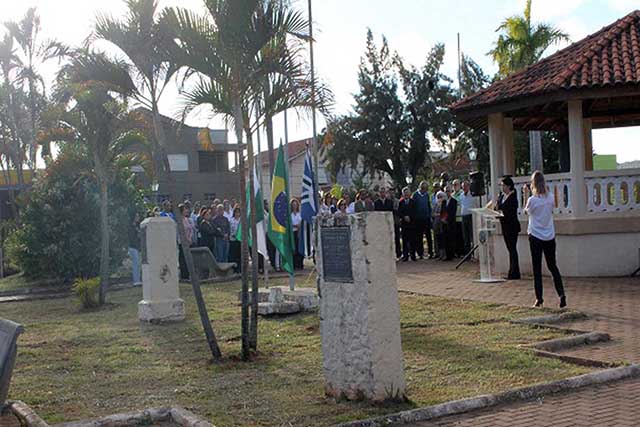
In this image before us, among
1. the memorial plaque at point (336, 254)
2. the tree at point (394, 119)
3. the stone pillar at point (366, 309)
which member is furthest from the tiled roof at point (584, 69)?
the tree at point (394, 119)

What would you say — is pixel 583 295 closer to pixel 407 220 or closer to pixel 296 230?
pixel 407 220

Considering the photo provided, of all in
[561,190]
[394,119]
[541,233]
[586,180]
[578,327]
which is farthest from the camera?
[394,119]

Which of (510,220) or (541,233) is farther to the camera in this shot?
(510,220)

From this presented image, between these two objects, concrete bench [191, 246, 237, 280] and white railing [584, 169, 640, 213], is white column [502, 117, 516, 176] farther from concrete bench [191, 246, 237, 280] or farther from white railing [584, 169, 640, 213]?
concrete bench [191, 246, 237, 280]

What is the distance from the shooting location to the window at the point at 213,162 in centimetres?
5575

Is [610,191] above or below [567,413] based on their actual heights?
above

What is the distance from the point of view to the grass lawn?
23.7 ft

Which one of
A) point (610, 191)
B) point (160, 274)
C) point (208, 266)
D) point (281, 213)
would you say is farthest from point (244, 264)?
point (208, 266)

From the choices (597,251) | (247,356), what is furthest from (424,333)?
(597,251)

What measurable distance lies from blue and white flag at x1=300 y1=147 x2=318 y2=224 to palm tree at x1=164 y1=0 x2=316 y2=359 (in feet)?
18.2

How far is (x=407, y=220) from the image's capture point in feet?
69.8

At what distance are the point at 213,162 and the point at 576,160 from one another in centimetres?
4217

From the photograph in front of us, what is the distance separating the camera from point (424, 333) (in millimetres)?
10430

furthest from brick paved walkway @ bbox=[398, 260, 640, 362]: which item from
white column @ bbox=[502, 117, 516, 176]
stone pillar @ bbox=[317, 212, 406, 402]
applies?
stone pillar @ bbox=[317, 212, 406, 402]
